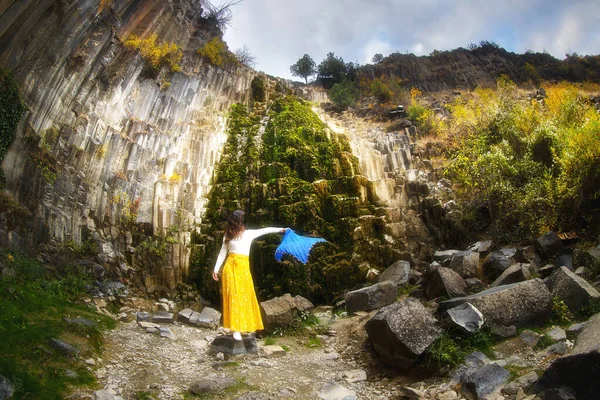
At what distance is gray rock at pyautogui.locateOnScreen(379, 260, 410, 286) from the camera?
36.9 ft

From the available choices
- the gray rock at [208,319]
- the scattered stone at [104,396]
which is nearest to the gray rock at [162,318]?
the gray rock at [208,319]

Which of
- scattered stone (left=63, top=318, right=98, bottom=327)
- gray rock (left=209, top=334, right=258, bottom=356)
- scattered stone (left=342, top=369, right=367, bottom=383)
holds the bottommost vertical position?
scattered stone (left=342, top=369, right=367, bottom=383)

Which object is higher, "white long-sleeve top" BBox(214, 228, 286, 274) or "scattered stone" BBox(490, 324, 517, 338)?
"white long-sleeve top" BBox(214, 228, 286, 274)

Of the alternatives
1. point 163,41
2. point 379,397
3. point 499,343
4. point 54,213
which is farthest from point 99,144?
point 499,343

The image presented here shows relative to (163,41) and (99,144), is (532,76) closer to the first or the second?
(163,41)

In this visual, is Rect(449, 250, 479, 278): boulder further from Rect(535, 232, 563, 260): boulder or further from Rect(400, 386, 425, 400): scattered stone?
Rect(400, 386, 425, 400): scattered stone

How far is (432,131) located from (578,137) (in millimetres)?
11713

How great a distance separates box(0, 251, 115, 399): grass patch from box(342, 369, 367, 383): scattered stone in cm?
395

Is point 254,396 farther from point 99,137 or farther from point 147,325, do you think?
point 99,137

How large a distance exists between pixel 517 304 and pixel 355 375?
3.11m

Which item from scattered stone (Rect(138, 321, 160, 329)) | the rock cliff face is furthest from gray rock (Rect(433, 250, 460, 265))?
the rock cliff face

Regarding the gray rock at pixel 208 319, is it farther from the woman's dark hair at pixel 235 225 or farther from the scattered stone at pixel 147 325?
the woman's dark hair at pixel 235 225

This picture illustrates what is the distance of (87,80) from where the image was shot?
14.0 m

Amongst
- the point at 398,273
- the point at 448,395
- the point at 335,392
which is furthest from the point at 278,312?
the point at 448,395
